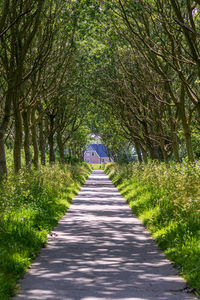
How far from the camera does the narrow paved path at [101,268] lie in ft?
20.7

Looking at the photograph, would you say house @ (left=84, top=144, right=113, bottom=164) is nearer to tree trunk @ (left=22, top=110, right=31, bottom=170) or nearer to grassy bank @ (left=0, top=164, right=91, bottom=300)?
tree trunk @ (left=22, top=110, right=31, bottom=170)

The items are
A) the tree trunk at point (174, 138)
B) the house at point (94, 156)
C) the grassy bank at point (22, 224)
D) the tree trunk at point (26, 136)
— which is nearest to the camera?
the grassy bank at point (22, 224)

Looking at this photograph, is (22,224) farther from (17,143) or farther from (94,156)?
(94,156)

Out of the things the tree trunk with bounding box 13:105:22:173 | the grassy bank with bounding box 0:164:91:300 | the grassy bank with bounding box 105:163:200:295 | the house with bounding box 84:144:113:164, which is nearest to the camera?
the grassy bank with bounding box 0:164:91:300

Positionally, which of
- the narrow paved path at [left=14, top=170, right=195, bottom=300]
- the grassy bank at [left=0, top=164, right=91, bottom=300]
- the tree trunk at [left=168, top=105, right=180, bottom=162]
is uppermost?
the tree trunk at [left=168, top=105, right=180, bottom=162]

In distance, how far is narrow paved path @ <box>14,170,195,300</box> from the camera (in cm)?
631

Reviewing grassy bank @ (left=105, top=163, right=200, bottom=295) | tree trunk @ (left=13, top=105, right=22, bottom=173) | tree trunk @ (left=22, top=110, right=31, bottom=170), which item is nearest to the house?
tree trunk @ (left=22, top=110, right=31, bottom=170)

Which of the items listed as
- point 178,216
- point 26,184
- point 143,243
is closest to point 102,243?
point 143,243

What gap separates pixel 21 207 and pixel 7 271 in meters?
5.45

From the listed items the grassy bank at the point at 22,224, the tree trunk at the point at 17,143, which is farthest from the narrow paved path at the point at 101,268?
the tree trunk at the point at 17,143

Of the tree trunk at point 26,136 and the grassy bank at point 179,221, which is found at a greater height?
the tree trunk at point 26,136

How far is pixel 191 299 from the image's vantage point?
19.8 feet

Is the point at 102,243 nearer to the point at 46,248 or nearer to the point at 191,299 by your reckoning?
the point at 46,248

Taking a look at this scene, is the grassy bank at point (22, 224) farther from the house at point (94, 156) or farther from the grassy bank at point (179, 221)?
the house at point (94, 156)
